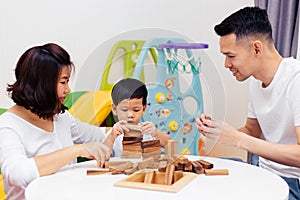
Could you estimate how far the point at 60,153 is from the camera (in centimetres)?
130

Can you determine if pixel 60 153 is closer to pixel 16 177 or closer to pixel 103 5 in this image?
pixel 16 177

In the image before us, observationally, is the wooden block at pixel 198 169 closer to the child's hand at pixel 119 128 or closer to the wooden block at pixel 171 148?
the wooden block at pixel 171 148

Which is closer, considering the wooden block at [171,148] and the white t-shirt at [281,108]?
the wooden block at [171,148]

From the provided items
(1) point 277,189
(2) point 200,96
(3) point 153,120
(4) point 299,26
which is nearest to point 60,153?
(3) point 153,120

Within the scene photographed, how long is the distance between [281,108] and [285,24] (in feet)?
2.08

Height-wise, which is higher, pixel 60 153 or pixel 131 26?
pixel 131 26

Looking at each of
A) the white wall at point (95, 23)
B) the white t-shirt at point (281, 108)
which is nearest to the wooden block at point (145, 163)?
the white t-shirt at point (281, 108)

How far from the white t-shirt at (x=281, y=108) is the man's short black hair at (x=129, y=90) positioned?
62 cm

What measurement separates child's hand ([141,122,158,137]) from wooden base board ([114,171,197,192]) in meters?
0.12

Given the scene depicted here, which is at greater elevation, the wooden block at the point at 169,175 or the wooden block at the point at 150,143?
the wooden block at the point at 150,143

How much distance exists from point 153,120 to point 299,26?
1.07 meters

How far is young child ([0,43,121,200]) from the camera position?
127 cm

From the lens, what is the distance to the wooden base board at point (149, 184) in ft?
3.67

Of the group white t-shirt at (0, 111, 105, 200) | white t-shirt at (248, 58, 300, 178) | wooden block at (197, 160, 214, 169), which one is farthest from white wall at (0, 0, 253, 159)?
wooden block at (197, 160, 214, 169)
